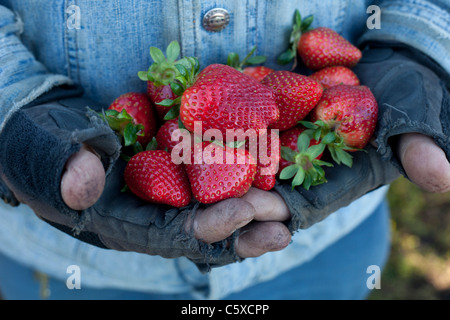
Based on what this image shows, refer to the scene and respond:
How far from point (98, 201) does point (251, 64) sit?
449 mm

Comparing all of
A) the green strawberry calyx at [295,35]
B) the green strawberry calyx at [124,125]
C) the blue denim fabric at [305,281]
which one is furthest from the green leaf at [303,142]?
the blue denim fabric at [305,281]

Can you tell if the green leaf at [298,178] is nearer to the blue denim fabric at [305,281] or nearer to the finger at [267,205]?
the finger at [267,205]

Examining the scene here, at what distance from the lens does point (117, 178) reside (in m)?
0.85

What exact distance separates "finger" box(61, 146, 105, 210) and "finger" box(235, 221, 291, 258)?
285 mm

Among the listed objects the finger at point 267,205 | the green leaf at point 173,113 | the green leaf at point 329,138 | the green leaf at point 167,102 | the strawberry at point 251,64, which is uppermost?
the strawberry at point 251,64

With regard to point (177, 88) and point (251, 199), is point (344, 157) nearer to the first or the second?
point (251, 199)

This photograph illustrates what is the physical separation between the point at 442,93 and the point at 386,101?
119mm

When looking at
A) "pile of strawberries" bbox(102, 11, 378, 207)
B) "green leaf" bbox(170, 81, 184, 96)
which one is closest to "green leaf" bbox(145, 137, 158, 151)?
"pile of strawberries" bbox(102, 11, 378, 207)

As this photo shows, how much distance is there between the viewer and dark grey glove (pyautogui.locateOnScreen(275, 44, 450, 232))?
0.79 metres

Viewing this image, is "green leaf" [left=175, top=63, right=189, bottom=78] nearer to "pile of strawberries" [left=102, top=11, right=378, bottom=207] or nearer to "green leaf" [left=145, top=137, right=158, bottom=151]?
"pile of strawberries" [left=102, top=11, right=378, bottom=207]

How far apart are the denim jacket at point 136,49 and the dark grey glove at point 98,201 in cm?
6

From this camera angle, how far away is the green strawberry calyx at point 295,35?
952 mm

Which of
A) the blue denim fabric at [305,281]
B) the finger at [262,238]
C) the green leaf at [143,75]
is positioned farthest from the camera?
the blue denim fabric at [305,281]
